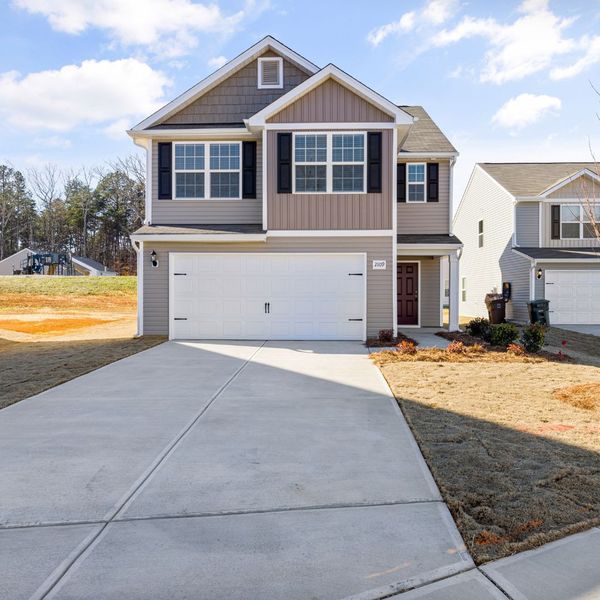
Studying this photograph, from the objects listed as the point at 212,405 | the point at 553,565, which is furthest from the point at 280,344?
the point at 553,565

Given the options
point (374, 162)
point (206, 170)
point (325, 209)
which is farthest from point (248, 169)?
point (374, 162)

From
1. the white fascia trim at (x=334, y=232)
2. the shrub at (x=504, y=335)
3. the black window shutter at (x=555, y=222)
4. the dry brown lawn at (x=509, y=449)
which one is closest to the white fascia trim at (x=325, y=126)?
the white fascia trim at (x=334, y=232)

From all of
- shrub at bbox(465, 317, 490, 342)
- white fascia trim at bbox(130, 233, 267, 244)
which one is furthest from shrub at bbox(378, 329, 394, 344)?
white fascia trim at bbox(130, 233, 267, 244)

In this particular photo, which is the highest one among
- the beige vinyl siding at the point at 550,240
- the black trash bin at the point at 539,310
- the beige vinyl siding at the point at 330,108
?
the beige vinyl siding at the point at 330,108

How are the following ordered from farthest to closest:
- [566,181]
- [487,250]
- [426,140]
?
[487,250], [566,181], [426,140]

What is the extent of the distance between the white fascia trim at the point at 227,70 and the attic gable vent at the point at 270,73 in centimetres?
24

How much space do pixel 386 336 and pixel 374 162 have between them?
4298 millimetres

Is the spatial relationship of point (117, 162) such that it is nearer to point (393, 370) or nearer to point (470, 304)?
point (470, 304)

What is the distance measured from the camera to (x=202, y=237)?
12469 mm

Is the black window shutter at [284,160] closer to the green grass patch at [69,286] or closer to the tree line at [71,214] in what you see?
the green grass patch at [69,286]

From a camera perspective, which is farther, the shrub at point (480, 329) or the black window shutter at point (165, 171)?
the black window shutter at point (165, 171)

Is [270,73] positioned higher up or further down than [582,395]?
higher up

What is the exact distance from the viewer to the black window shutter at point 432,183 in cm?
1527

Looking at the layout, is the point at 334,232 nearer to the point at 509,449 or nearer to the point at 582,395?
the point at 582,395
